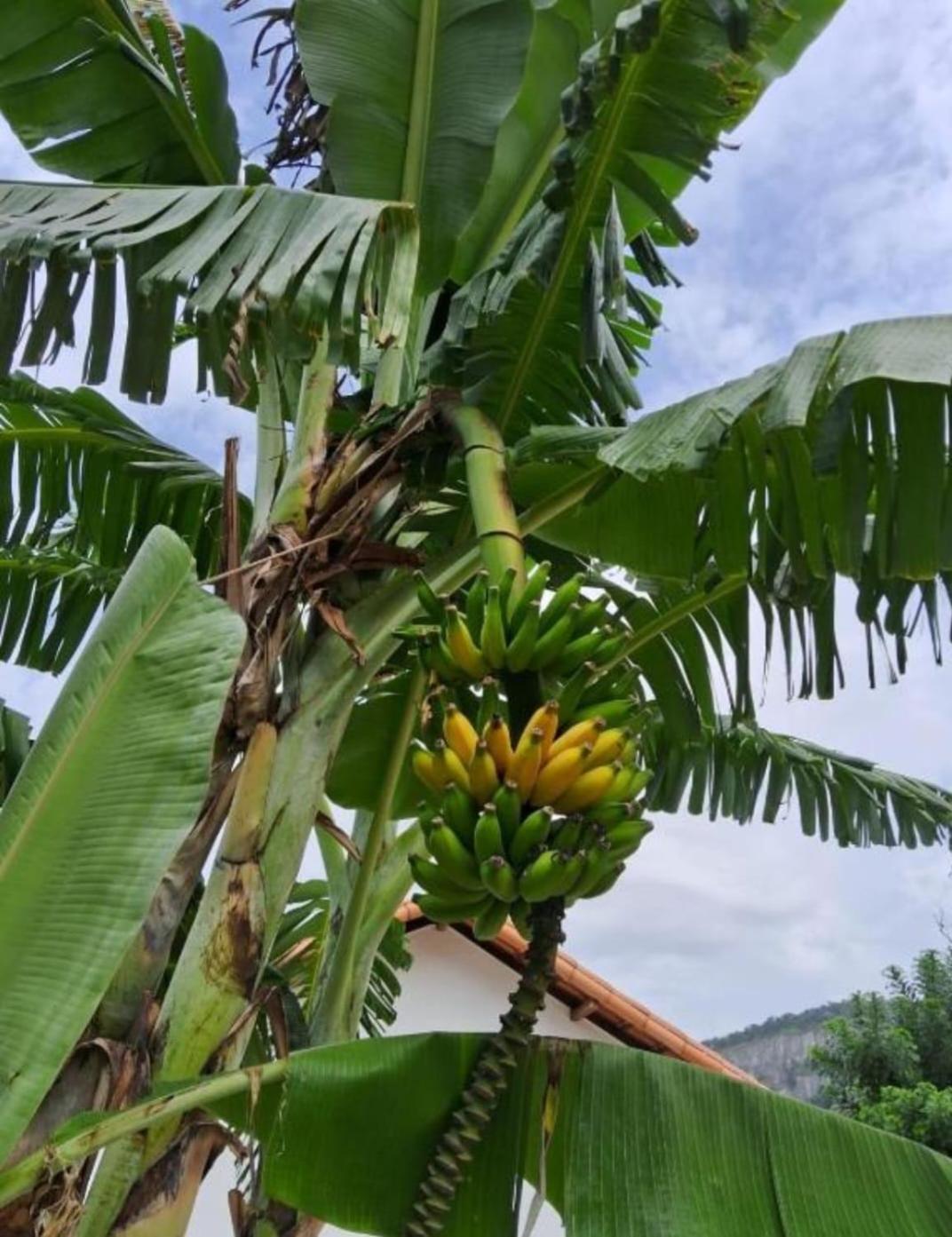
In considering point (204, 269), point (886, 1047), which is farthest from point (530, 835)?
point (886, 1047)

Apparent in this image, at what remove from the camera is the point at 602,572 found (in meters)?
3.04

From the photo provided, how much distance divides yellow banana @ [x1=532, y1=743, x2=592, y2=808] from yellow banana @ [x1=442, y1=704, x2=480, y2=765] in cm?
10

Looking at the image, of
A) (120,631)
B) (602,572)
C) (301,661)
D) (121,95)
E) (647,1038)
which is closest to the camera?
(120,631)

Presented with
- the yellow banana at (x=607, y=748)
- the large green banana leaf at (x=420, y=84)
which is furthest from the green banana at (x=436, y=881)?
the large green banana leaf at (x=420, y=84)

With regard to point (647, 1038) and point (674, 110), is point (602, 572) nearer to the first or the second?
point (674, 110)

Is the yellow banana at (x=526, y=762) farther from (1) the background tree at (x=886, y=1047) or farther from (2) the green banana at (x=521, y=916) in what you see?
(1) the background tree at (x=886, y=1047)

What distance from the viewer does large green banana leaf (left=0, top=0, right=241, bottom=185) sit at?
2402 mm

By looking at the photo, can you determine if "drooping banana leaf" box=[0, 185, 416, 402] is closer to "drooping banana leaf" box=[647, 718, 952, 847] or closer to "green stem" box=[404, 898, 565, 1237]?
"green stem" box=[404, 898, 565, 1237]

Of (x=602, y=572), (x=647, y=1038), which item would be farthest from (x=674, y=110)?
(x=647, y=1038)

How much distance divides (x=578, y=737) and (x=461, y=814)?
0.16 metres

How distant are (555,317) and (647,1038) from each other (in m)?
3.89

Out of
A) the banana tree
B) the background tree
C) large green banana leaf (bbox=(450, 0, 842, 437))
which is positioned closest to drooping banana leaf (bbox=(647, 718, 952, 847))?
the banana tree

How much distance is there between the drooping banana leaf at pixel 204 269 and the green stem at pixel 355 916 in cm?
79

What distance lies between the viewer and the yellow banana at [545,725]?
136 centimetres
